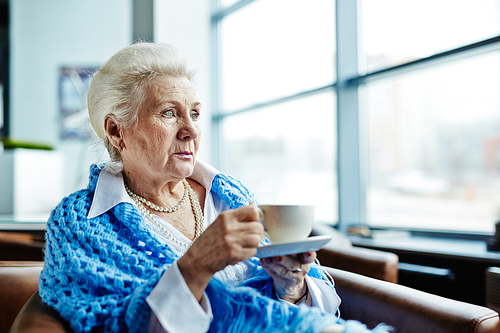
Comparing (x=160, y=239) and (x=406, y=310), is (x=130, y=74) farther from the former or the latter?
(x=406, y=310)

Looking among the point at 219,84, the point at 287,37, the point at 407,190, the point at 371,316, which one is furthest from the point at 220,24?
the point at 371,316

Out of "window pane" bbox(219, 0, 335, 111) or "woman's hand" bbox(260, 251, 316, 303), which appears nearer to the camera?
"woman's hand" bbox(260, 251, 316, 303)

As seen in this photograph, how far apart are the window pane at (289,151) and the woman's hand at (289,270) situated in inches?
88.4

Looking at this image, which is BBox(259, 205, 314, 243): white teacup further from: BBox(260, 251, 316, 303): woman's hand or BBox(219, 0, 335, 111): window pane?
BBox(219, 0, 335, 111): window pane

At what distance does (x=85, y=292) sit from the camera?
94 cm

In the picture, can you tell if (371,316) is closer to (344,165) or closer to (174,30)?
(344,165)

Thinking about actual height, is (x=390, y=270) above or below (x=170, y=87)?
below

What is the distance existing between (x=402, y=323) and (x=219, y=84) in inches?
171

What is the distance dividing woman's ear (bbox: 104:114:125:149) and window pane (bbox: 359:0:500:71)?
203 cm

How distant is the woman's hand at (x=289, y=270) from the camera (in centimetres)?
97

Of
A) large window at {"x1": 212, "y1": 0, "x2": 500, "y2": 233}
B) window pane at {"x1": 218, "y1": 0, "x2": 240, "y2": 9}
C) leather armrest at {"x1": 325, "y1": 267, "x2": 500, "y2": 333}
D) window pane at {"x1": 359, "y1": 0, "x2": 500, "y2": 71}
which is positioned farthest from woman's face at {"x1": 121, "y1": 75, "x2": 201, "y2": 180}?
window pane at {"x1": 218, "y1": 0, "x2": 240, "y2": 9}

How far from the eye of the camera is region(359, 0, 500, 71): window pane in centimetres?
233

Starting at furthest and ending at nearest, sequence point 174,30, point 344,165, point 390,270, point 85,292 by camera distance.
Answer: point 174,30 < point 344,165 < point 390,270 < point 85,292

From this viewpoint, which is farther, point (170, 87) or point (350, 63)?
point (350, 63)
